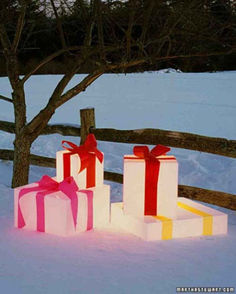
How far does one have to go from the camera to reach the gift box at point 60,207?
3459 mm

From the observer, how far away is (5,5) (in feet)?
15.2

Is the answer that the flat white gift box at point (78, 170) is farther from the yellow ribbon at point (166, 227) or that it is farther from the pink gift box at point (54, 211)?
the yellow ribbon at point (166, 227)

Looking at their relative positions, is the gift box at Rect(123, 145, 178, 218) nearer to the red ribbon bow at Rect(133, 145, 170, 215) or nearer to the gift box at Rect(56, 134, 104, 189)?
the red ribbon bow at Rect(133, 145, 170, 215)

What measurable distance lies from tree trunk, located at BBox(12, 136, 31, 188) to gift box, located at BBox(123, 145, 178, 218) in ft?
6.22

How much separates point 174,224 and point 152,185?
322 mm

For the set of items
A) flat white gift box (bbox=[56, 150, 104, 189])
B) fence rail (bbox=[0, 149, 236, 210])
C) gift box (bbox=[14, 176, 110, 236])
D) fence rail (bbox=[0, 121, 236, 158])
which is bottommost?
fence rail (bbox=[0, 149, 236, 210])

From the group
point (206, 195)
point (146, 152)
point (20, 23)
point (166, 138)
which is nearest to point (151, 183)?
point (146, 152)

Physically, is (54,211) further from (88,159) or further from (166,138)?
(166,138)

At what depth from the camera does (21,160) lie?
5176 mm

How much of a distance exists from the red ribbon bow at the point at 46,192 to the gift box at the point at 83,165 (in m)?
0.14

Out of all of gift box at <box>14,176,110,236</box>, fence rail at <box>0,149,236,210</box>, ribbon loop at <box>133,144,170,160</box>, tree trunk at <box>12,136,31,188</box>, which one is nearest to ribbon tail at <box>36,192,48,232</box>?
gift box at <box>14,176,110,236</box>

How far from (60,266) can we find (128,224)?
0.77m

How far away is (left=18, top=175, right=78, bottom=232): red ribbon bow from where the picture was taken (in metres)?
3.47

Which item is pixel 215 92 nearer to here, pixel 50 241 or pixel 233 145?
pixel 233 145
